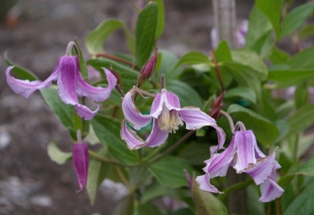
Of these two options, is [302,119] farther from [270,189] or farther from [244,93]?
[270,189]

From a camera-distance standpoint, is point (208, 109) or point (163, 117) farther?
point (208, 109)

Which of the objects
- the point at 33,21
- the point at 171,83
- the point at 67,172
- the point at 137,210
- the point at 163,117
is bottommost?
the point at 33,21

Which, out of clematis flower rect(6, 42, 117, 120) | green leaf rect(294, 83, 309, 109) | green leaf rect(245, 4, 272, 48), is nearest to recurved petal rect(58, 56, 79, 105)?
clematis flower rect(6, 42, 117, 120)

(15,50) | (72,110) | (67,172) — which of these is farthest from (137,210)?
(15,50)

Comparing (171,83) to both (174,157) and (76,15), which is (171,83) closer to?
(174,157)

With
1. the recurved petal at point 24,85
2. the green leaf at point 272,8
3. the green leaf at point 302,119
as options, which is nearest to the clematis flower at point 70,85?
the recurved petal at point 24,85

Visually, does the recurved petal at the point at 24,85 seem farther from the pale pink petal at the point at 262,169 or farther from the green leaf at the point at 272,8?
the green leaf at the point at 272,8

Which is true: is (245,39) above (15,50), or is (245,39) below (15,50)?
above

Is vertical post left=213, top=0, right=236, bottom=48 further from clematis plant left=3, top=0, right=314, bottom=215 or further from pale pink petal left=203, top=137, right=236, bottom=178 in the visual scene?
pale pink petal left=203, top=137, right=236, bottom=178

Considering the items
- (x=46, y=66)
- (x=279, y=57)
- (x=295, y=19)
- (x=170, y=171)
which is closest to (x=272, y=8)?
(x=295, y=19)
